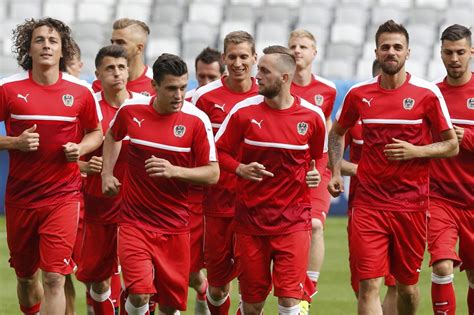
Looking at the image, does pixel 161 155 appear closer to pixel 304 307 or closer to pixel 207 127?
pixel 207 127

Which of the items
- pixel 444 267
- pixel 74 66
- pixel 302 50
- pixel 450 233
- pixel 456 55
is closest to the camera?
pixel 444 267

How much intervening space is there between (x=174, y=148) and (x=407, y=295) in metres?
2.27

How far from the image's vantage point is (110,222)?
10.2m

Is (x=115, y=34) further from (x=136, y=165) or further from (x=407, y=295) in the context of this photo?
(x=407, y=295)

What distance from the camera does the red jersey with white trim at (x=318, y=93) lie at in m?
11.6

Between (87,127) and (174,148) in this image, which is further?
(87,127)

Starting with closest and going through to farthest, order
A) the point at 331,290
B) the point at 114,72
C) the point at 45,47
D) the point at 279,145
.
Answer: the point at 279,145 < the point at 45,47 < the point at 114,72 < the point at 331,290

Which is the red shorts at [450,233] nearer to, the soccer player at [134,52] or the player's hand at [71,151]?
the soccer player at [134,52]

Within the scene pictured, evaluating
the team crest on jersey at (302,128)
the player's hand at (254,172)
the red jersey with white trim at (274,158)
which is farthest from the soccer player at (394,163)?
the player's hand at (254,172)

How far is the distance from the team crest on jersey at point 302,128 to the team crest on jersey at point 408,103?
0.80 m

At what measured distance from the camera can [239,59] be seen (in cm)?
1037

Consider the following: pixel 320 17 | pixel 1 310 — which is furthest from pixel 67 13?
pixel 1 310

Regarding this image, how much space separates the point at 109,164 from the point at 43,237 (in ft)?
2.53

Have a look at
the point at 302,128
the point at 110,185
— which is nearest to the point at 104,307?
the point at 110,185
